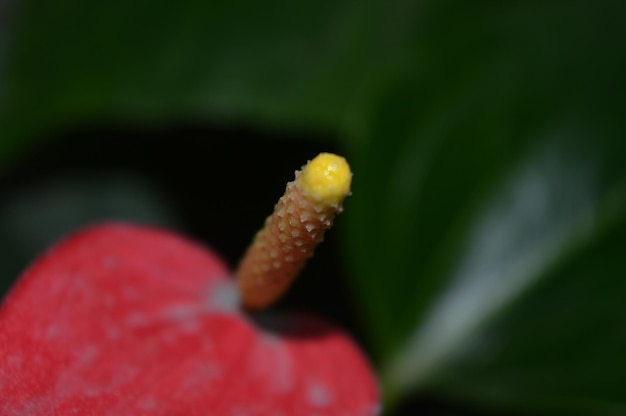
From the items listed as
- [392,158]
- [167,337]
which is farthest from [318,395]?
[392,158]

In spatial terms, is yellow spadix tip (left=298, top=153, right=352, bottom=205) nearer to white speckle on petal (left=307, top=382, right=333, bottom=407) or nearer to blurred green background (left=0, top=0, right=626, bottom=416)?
white speckle on petal (left=307, top=382, right=333, bottom=407)

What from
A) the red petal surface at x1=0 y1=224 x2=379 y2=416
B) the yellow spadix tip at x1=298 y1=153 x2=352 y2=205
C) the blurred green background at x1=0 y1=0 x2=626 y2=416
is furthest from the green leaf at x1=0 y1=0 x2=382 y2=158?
the yellow spadix tip at x1=298 y1=153 x2=352 y2=205

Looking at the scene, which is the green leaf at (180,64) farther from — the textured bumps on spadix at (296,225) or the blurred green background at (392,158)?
the textured bumps on spadix at (296,225)

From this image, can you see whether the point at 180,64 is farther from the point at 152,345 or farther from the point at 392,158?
the point at 152,345

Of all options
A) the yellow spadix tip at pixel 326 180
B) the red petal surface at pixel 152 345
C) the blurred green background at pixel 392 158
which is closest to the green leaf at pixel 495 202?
the blurred green background at pixel 392 158

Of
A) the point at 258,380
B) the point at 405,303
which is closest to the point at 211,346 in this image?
the point at 258,380
